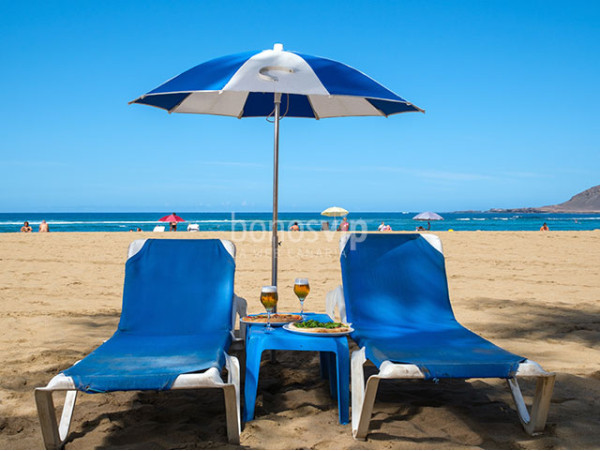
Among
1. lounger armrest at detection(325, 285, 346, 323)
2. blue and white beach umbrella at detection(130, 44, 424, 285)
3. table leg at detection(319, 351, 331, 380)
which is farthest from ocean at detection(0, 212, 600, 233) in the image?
blue and white beach umbrella at detection(130, 44, 424, 285)

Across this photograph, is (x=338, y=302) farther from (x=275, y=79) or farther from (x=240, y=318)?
(x=275, y=79)

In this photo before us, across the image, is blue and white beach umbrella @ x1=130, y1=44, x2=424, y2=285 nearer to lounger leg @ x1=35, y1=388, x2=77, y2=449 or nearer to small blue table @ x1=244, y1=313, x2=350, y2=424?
small blue table @ x1=244, y1=313, x2=350, y2=424

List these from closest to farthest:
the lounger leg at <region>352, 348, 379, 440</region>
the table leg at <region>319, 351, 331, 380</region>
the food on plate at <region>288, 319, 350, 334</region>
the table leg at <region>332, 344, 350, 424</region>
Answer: the lounger leg at <region>352, 348, 379, 440</region> < the table leg at <region>332, 344, 350, 424</region> < the food on plate at <region>288, 319, 350, 334</region> < the table leg at <region>319, 351, 331, 380</region>

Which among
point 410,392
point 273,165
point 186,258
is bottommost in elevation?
point 410,392

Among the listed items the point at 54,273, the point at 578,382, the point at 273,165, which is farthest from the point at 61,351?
the point at 54,273

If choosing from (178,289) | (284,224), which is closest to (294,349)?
(178,289)

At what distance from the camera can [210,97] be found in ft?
13.6

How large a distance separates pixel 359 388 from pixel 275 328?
721 millimetres

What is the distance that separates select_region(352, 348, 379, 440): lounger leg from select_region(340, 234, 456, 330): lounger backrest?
2.16 feet

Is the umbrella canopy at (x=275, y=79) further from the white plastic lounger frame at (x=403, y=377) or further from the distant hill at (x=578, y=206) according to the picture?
the distant hill at (x=578, y=206)

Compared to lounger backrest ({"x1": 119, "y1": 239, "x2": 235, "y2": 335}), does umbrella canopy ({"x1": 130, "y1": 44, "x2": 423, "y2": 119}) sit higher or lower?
higher

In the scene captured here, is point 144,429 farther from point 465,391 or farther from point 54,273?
point 54,273

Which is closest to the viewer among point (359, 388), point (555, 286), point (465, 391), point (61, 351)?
point (359, 388)

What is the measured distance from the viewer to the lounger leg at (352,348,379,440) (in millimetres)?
2615
